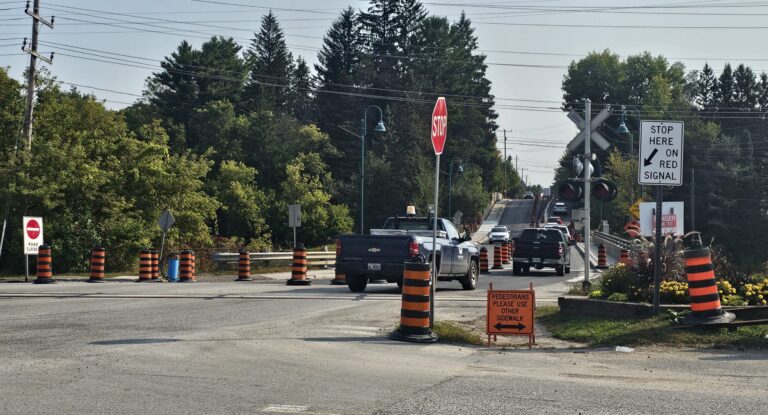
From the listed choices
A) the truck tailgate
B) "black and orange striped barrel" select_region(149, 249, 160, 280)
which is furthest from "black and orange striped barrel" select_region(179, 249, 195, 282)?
the truck tailgate

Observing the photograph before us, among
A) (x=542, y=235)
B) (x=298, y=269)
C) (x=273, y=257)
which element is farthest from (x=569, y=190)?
(x=273, y=257)

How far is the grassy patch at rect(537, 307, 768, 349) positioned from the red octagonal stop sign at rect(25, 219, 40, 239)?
20.0 m

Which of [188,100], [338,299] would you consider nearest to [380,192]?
[188,100]

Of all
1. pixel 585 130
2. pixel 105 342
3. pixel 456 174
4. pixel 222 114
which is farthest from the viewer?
pixel 456 174

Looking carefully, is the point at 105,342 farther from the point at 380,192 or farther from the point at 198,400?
the point at 380,192

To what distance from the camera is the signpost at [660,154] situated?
1459cm

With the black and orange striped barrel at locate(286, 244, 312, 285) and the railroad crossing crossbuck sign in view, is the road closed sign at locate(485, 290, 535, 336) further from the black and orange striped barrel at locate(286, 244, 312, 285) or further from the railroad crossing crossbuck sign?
the black and orange striped barrel at locate(286, 244, 312, 285)

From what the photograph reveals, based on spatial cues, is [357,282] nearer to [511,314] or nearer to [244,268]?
[244,268]

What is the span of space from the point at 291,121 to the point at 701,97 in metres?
75.0

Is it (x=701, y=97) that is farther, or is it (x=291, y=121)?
(x=701, y=97)

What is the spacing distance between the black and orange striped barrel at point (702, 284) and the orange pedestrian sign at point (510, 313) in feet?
7.69

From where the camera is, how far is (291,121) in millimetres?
95625

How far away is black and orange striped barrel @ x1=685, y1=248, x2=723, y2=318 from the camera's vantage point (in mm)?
13781

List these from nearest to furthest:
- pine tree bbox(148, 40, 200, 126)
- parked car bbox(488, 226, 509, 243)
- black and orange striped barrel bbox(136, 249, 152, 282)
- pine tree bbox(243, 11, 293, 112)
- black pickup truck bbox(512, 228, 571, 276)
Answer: black and orange striped barrel bbox(136, 249, 152, 282)
black pickup truck bbox(512, 228, 571, 276)
parked car bbox(488, 226, 509, 243)
pine tree bbox(148, 40, 200, 126)
pine tree bbox(243, 11, 293, 112)
